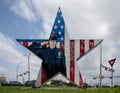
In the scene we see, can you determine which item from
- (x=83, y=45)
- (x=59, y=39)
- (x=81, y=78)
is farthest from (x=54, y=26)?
(x=81, y=78)

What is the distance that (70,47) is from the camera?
1516 inches

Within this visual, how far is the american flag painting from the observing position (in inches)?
1512

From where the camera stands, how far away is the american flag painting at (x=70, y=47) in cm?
3841

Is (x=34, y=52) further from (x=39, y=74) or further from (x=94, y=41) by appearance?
(x=94, y=41)

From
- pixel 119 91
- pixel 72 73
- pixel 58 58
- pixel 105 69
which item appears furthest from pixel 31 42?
pixel 119 91

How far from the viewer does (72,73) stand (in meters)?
38.7

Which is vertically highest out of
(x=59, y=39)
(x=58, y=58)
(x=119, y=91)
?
(x=59, y=39)

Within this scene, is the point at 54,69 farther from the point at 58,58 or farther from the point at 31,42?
the point at 31,42

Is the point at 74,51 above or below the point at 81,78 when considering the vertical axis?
above

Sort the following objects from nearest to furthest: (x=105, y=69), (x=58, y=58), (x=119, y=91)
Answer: (x=119, y=91)
(x=58, y=58)
(x=105, y=69)

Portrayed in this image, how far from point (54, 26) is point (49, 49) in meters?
3.03

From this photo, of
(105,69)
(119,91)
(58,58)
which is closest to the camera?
(119,91)

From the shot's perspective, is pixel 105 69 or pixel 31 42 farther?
pixel 105 69

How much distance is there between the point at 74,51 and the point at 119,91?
29.6 m
